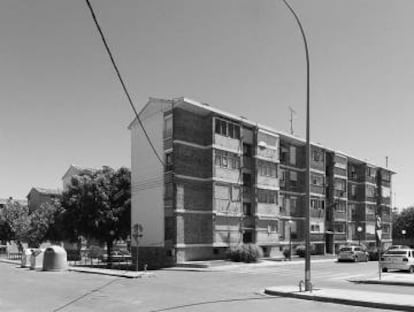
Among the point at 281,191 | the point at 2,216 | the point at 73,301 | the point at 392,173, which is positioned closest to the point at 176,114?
the point at 281,191

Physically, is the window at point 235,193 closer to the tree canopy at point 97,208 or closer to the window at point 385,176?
the tree canopy at point 97,208

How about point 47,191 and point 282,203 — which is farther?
point 47,191

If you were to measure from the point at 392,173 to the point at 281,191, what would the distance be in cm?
3503

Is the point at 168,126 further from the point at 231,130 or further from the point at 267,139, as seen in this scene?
the point at 267,139

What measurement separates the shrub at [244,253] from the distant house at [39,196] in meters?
46.6

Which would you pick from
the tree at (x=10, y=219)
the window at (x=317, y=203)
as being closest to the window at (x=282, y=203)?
the window at (x=317, y=203)

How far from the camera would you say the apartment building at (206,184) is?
4103 cm

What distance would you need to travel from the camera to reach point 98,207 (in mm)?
47938

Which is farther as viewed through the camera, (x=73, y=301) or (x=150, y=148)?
(x=150, y=148)

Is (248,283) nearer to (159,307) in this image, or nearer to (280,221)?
(159,307)

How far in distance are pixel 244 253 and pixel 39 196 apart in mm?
50908

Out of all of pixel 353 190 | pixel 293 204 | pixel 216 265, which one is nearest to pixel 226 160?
pixel 216 265

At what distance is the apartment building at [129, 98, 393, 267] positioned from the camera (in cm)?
4103

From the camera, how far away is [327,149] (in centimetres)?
6234
